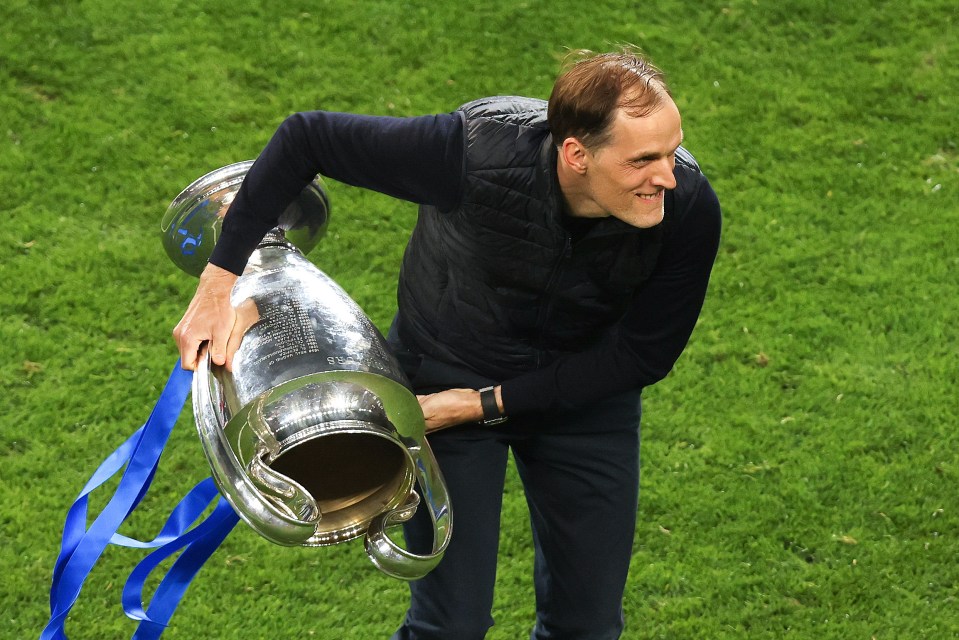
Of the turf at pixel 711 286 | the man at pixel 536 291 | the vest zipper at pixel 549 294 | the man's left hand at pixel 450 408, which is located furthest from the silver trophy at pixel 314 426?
the turf at pixel 711 286

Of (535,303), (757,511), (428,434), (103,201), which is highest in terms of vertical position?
(535,303)

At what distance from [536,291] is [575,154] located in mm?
365

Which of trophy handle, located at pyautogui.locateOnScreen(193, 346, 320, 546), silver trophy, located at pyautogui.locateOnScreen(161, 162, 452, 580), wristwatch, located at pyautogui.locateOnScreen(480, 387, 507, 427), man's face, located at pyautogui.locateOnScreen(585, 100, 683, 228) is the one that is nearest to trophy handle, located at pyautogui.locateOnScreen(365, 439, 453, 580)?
silver trophy, located at pyautogui.locateOnScreen(161, 162, 452, 580)

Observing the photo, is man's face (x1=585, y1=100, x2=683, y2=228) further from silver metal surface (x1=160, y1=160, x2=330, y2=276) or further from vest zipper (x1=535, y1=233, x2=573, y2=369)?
silver metal surface (x1=160, y1=160, x2=330, y2=276)

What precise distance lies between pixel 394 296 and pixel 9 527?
61.5 inches

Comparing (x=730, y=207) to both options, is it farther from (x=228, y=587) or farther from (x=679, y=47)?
(x=228, y=587)

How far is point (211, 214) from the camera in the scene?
10.5 feet

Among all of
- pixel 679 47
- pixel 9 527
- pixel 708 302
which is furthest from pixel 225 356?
pixel 679 47

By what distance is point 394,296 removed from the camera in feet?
15.7

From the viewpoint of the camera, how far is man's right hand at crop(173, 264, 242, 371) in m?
2.69

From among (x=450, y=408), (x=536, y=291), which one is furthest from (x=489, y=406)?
(x=536, y=291)

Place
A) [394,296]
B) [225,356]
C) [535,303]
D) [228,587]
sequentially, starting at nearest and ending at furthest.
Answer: [225,356], [535,303], [228,587], [394,296]

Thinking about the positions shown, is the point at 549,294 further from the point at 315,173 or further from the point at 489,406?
the point at 315,173

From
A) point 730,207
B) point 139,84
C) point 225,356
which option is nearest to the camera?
point 225,356
